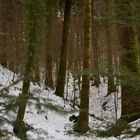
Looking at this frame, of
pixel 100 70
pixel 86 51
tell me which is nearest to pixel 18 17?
pixel 86 51

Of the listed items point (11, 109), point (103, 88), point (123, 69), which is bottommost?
point (11, 109)

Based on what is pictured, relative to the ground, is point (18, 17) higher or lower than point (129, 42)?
higher

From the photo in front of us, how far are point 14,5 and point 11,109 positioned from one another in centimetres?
2509

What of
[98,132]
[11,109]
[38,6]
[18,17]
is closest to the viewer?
[11,109]

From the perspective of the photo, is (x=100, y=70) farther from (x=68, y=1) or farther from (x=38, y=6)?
(x=68, y=1)

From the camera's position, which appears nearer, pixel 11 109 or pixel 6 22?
pixel 11 109

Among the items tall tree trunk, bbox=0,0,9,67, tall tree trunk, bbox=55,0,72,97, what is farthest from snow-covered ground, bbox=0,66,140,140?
tall tree trunk, bbox=0,0,9,67

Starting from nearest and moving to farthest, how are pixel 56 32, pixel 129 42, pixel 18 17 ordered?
pixel 129 42, pixel 18 17, pixel 56 32

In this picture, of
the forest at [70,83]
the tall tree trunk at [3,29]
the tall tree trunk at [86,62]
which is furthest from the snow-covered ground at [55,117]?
the tall tree trunk at [3,29]

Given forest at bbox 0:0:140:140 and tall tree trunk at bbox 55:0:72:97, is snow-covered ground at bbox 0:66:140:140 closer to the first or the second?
forest at bbox 0:0:140:140

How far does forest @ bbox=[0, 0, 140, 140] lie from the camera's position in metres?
3.29

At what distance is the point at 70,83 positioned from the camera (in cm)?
3148

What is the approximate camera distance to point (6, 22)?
85.0ft

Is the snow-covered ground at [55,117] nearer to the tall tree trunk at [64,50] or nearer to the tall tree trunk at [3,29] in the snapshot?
the tall tree trunk at [64,50]
